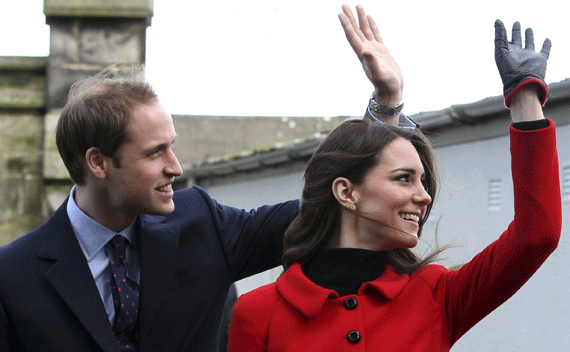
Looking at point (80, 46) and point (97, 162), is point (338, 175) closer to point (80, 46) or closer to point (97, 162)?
point (97, 162)

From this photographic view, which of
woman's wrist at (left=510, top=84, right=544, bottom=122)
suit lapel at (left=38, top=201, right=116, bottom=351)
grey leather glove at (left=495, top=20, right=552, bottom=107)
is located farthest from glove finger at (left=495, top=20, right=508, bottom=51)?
suit lapel at (left=38, top=201, right=116, bottom=351)

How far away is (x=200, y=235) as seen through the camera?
282 centimetres

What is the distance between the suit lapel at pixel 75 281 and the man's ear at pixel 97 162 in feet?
0.71

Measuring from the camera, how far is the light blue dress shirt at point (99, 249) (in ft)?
8.52

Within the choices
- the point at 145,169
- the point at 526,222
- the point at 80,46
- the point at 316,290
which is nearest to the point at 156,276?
the point at 145,169

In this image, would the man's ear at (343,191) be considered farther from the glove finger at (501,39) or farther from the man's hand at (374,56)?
the glove finger at (501,39)

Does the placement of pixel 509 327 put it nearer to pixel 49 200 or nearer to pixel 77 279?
pixel 77 279

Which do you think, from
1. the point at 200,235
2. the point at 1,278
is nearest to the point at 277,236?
the point at 200,235

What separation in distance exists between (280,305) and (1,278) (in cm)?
92

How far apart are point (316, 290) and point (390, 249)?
0.90 feet

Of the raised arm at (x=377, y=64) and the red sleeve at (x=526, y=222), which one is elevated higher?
the raised arm at (x=377, y=64)

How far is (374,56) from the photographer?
245 cm

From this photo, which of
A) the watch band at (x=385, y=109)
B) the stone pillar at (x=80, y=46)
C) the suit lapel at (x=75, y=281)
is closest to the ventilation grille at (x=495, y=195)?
the watch band at (x=385, y=109)

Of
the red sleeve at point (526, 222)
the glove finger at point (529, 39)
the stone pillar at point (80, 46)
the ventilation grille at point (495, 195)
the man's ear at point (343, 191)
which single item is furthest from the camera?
the stone pillar at point (80, 46)
